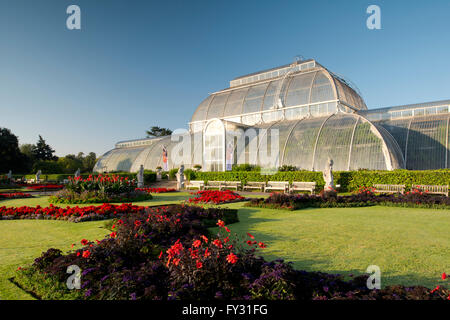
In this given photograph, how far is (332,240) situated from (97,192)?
13595 millimetres

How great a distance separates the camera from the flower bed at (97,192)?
14.8 metres

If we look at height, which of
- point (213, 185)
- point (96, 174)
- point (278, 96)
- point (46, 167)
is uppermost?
point (278, 96)

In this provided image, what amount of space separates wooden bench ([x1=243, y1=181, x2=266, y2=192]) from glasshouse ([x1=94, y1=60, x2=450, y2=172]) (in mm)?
5254

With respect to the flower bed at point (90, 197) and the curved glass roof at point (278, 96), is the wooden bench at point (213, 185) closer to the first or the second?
the flower bed at point (90, 197)

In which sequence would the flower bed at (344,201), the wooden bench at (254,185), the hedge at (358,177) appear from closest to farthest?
1. the flower bed at (344,201)
2. the hedge at (358,177)
3. the wooden bench at (254,185)

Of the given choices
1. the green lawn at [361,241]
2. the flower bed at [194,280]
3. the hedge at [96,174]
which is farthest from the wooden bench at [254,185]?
the flower bed at [194,280]

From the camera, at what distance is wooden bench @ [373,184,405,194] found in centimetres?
1662

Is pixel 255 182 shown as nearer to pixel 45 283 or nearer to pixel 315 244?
pixel 315 244

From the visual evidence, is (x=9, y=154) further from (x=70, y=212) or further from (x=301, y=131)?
(x=301, y=131)

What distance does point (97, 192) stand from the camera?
15.3 metres

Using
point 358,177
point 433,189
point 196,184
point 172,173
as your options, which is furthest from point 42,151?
point 433,189

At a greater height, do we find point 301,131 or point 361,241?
point 301,131

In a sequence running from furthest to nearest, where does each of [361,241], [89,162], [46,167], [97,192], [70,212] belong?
1. [89,162]
2. [46,167]
3. [97,192]
4. [70,212]
5. [361,241]

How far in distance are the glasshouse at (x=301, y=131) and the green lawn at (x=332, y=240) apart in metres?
16.0
